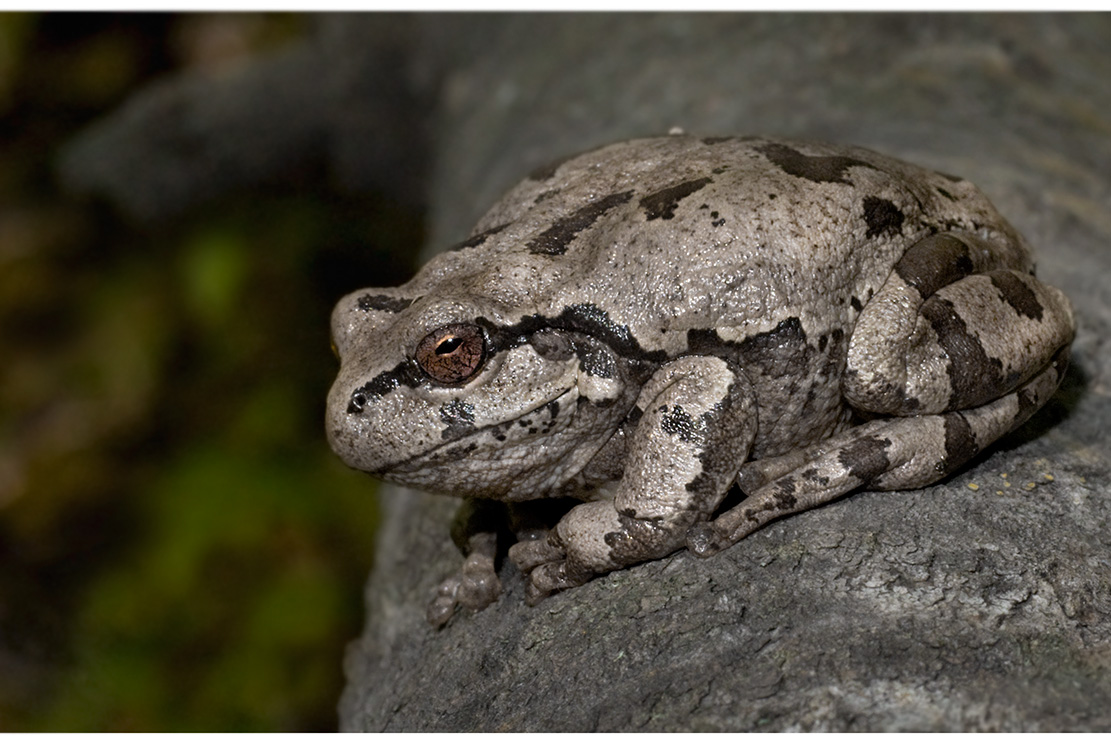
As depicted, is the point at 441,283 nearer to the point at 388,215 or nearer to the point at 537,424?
the point at 537,424

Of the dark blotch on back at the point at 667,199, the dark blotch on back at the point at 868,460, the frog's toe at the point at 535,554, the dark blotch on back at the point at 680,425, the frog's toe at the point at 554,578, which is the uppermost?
the dark blotch on back at the point at 667,199

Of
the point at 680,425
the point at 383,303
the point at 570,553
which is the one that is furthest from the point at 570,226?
the point at 570,553

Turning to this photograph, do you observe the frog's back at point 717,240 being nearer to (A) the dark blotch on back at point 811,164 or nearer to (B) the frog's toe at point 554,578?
(A) the dark blotch on back at point 811,164

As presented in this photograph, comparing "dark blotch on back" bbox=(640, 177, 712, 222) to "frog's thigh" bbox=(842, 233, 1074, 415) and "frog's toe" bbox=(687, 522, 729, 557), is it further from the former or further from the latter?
"frog's toe" bbox=(687, 522, 729, 557)

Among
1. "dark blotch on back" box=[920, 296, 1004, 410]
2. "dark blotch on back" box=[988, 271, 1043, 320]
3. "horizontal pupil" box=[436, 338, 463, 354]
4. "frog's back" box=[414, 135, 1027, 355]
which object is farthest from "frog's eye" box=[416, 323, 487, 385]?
"dark blotch on back" box=[988, 271, 1043, 320]

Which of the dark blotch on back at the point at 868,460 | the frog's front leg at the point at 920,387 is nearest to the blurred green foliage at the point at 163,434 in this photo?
the frog's front leg at the point at 920,387
